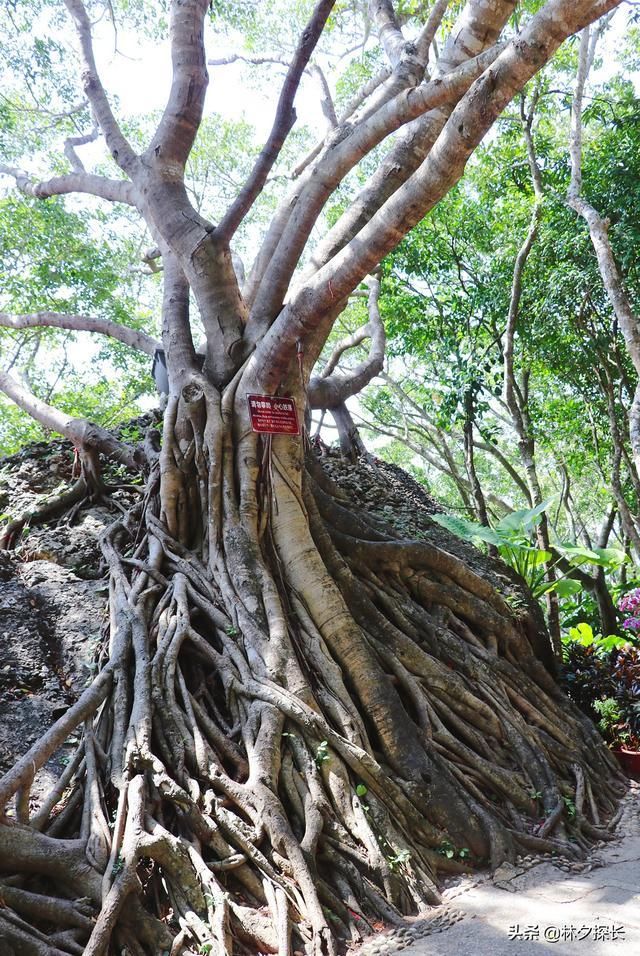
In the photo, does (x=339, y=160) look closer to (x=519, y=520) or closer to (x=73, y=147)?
(x=519, y=520)

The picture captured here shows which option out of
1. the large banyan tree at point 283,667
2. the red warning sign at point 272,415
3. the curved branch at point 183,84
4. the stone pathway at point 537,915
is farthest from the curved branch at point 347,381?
the stone pathway at point 537,915

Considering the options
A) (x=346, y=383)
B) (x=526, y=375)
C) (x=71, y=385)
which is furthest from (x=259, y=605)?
(x=71, y=385)

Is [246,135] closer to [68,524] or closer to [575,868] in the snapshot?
[68,524]

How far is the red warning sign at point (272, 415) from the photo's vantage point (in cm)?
434

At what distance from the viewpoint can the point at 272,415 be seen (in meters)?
4.38

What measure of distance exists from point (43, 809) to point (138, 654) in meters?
0.85

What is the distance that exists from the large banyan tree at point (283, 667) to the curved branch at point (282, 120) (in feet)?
0.05

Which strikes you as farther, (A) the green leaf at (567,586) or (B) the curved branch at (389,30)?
(A) the green leaf at (567,586)

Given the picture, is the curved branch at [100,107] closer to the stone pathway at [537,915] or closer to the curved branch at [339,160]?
the curved branch at [339,160]

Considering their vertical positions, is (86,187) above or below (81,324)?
above

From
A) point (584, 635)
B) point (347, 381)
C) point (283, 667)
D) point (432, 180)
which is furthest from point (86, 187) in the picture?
point (584, 635)

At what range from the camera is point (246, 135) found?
12.8 metres

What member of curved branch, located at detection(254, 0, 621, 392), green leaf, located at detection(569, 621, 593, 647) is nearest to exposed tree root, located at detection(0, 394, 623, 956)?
curved branch, located at detection(254, 0, 621, 392)

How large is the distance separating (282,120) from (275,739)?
126 inches
